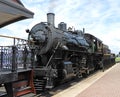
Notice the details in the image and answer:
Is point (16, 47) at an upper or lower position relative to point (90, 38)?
lower

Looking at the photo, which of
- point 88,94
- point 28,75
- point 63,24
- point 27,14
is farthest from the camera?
point 63,24

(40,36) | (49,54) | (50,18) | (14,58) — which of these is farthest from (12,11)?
(50,18)

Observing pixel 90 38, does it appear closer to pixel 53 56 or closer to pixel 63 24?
pixel 63 24

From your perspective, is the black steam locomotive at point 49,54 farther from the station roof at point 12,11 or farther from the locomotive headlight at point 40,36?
the station roof at point 12,11

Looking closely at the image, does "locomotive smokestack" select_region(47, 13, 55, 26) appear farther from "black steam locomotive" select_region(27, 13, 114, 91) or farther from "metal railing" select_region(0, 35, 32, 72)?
"metal railing" select_region(0, 35, 32, 72)

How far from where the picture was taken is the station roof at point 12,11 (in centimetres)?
739

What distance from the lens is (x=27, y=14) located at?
27.9 ft

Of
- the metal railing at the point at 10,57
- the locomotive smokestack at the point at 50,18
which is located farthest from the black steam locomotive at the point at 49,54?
the metal railing at the point at 10,57

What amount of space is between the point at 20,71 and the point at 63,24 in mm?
9348

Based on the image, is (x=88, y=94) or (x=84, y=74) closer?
(x=88, y=94)

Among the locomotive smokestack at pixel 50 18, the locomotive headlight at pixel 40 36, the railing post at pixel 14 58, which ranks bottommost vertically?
the railing post at pixel 14 58

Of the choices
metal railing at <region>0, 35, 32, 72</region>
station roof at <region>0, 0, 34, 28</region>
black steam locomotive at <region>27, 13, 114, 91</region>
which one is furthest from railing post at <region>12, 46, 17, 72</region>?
black steam locomotive at <region>27, 13, 114, 91</region>

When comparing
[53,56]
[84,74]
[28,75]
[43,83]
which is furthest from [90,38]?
[28,75]

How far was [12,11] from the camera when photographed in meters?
7.74
